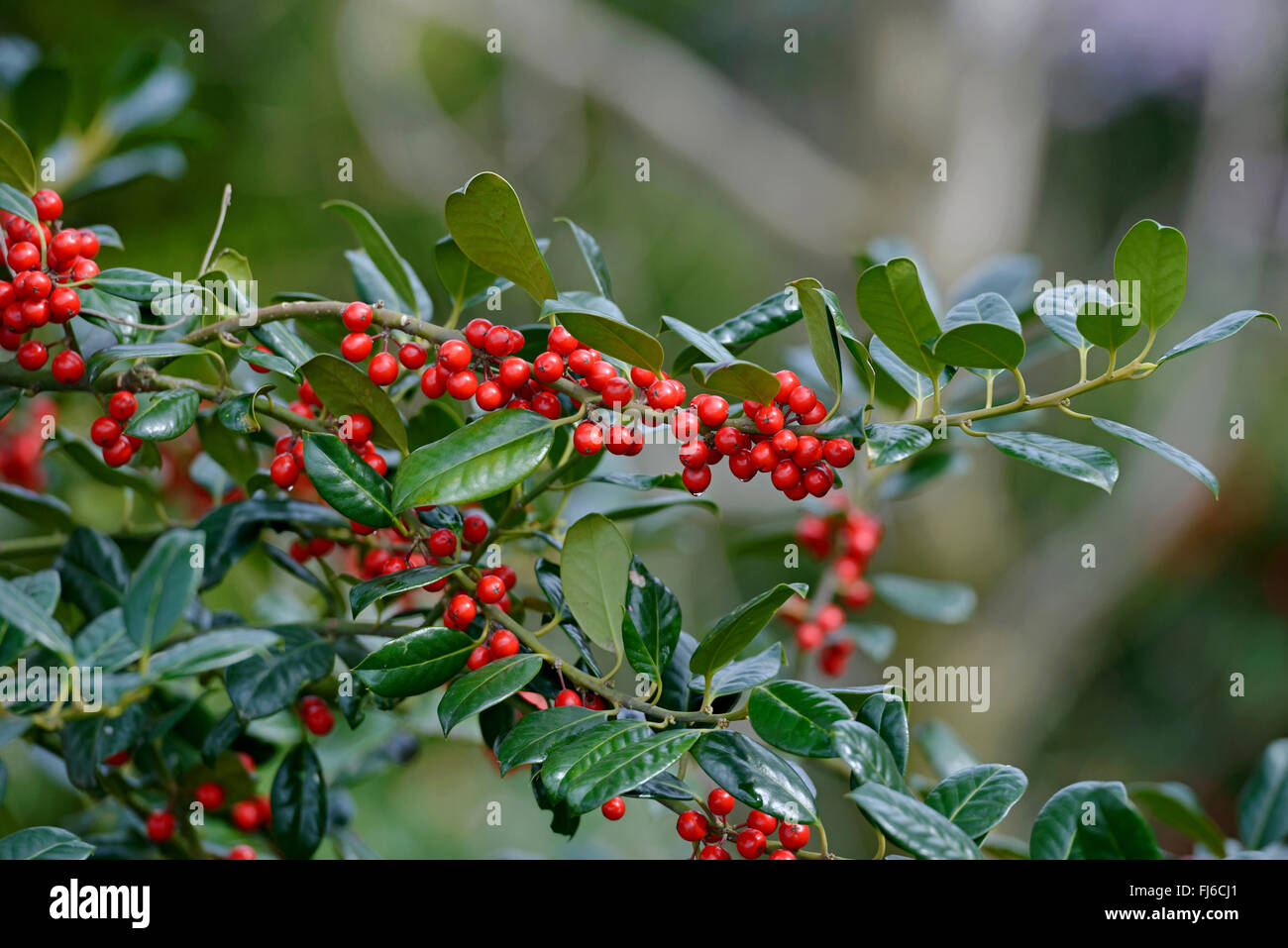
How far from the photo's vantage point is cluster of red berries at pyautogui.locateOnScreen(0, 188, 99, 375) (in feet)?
1.97

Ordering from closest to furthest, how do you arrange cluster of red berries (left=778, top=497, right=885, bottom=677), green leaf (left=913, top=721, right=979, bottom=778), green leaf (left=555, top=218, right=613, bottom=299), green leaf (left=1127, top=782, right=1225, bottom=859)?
1. green leaf (left=555, top=218, right=613, bottom=299)
2. green leaf (left=1127, top=782, right=1225, bottom=859)
3. green leaf (left=913, top=721, right=979, bottom=778)
4. cluster of red berries (left=778, top=497, right=885, bottom=677)

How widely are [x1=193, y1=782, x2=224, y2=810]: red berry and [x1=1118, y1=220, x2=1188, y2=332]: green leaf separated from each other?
0.80 m

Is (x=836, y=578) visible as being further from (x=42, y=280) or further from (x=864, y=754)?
(x=42, y=280)

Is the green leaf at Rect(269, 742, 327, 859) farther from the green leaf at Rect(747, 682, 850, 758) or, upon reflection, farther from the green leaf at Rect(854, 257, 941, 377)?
the green leaf at Rect(854, 257, 941, 377)

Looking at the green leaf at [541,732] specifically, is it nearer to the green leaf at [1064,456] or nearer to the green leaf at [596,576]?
the green leaf at [596,576]

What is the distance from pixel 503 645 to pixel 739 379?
0.73 feet

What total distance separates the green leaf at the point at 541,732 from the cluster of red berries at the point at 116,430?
31 centimetres

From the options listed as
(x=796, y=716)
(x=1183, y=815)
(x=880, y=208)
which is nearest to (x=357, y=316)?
(x=796, y=716)

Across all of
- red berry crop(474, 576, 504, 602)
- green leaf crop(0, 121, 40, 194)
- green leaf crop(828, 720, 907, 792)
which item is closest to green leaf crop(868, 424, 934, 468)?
green leaf crop(828, 720, 907, 792)

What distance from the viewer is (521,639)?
0.61m

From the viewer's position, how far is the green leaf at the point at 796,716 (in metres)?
0.51

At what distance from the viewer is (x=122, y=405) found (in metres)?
0.62
